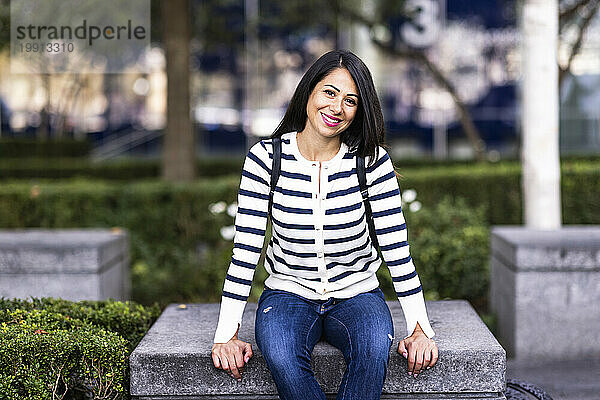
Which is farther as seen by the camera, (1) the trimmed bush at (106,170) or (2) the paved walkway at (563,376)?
(1) the trimmed bush at (106,170)

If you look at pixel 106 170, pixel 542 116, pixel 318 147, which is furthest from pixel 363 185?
pixel 106 170

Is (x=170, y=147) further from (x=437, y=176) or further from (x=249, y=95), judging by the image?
(x=249, y=95)

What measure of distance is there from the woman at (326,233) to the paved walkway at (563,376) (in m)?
1.54

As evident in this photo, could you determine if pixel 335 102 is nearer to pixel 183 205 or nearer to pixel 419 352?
pixel 419 352

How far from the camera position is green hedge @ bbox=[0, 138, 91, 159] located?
1731 centimetres

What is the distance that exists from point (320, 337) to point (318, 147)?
0.75 metres

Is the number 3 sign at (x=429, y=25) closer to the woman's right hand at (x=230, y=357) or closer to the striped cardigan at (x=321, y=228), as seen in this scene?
the striped cardigan at (x=321, y=228)

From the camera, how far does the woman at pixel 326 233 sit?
3076 millimetres

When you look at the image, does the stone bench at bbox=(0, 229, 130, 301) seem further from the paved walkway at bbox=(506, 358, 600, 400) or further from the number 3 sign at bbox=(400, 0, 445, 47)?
the number 3 sign at bbox=(400, 0, 445, 47)

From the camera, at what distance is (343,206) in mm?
3162

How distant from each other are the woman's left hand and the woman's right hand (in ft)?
1.96

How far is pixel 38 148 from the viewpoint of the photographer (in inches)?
690

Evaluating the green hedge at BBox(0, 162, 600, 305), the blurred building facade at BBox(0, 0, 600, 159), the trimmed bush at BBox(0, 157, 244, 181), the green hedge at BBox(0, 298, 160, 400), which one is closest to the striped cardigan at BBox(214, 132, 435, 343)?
the green hedge at BBox(0, 298, 160, 400)

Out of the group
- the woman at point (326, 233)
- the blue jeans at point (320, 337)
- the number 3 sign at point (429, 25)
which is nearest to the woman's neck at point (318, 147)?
the woman at point (326, 233)
